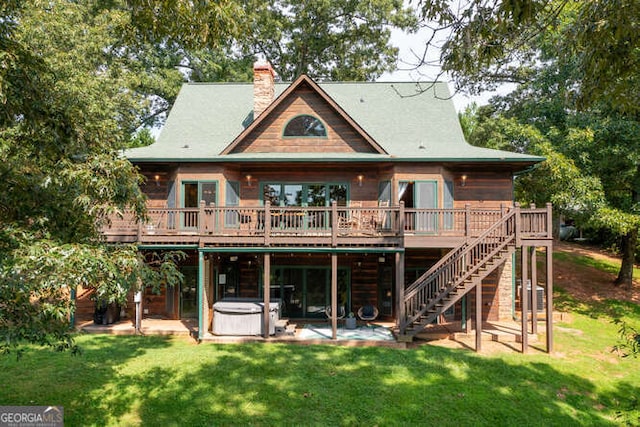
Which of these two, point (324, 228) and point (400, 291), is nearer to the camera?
point (400, 291)

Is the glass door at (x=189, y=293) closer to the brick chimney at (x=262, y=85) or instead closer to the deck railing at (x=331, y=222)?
the deck railing at (x=331, y=222)

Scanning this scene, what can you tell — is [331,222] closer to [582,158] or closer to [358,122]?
[358,122]

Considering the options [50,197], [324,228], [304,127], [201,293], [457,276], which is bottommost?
[201,293]

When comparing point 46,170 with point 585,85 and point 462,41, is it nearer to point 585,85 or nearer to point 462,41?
point 462,41

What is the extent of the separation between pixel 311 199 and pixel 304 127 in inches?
112

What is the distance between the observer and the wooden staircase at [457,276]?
38.8ft

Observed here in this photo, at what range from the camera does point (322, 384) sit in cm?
908

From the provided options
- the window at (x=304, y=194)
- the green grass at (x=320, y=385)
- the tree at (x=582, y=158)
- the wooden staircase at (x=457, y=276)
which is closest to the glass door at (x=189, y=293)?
the green grass at (x=320, y=385)

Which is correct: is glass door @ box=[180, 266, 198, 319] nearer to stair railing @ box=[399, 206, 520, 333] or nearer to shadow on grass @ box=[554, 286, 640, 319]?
stair railing @ box=[399, 206, 520, 333]

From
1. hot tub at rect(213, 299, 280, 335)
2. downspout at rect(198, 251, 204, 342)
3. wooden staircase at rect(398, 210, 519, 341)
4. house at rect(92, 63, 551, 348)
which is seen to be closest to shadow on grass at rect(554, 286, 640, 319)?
house at rect(92, 63, 551, 348)

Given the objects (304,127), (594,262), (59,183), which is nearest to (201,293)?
(304,127)

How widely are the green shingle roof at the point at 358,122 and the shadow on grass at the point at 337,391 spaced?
6.92 meters

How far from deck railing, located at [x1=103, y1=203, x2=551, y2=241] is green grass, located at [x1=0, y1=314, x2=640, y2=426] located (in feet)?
11.8

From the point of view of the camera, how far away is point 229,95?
1900 cm
